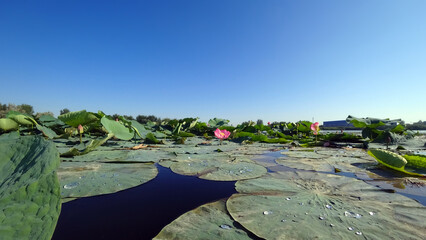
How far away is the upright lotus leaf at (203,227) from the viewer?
0.58 metres

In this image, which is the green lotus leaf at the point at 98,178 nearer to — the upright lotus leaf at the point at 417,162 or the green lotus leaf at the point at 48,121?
the upright lotus leaf at the point at 417,162

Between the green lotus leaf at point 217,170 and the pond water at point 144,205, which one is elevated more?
the green lotus leaf at point 217,170

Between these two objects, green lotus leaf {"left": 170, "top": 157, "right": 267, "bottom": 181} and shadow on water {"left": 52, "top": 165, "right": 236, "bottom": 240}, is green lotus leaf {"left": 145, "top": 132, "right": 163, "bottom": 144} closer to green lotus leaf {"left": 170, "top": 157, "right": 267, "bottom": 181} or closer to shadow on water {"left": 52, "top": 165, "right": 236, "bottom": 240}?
green lotus leaf {"left": 170, "top": 157, "right": 267, "bottom": 181}

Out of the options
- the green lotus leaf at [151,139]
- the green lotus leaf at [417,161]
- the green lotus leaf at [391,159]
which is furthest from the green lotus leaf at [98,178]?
the green lotus leaf at [417,161]

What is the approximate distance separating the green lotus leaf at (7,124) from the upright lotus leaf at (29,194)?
2574 millimetres

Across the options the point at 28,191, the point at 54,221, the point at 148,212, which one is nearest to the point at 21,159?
the point at 28,191

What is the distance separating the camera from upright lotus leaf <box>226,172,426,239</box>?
621 millimetres

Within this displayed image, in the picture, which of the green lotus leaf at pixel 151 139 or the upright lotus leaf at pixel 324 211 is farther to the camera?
the green lotus leaf at pixel 151 139

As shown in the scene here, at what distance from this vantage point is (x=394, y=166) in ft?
4.39

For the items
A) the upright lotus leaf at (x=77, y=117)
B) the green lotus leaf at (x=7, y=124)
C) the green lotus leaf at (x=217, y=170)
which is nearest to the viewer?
the green lotus leaf at (x=217, y=170)

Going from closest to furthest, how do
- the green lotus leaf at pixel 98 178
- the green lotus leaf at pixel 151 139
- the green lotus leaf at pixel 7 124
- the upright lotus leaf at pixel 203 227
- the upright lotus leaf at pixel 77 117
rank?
the upright lotus leaf at pixel 203 227 → the green lotus leaf at pixel 98 178 → the upright lotus leaf at pixel 77 117 → the green lotus leaf at pixel 7 124 → the green lotus leaf at pixel 151 139

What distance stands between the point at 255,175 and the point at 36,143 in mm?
1194

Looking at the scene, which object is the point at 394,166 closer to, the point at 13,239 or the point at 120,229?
the point at 120,229

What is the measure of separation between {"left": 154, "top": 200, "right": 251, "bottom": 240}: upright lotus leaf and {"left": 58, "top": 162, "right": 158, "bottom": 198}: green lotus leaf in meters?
0.49
